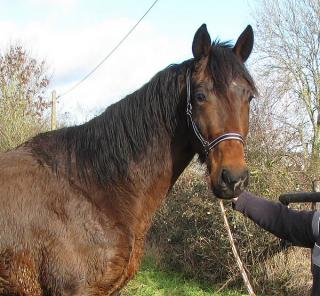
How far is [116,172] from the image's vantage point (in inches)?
144

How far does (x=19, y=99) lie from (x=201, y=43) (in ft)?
47.9

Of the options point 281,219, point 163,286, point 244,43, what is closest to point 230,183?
point 281,219

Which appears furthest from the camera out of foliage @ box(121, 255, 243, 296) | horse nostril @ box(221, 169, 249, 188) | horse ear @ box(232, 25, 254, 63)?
foliage @ box(121, 255, 243, 296)

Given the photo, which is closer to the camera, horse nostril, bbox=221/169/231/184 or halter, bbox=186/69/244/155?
horse nostril, bbox=221/169/231/184

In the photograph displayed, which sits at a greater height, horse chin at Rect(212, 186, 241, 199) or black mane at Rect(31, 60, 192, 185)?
black mane at Rect(31, 60, 192, 185)

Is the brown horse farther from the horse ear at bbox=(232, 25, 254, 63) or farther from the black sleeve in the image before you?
the black sleeve

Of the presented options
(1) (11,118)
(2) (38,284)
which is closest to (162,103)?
(2) (38,284)

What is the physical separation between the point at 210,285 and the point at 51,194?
482cm

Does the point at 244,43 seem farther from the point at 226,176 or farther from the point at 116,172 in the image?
the point at 116,172

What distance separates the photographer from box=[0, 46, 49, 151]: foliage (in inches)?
587

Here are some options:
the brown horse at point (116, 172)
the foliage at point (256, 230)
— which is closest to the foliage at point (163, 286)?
the foliage at point (256, 230)

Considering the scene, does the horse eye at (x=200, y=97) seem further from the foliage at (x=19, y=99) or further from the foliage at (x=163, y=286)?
the foliage at (x=19, y=99)

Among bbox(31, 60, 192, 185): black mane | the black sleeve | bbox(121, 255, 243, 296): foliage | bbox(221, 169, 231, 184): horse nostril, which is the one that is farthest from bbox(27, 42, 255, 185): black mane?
bbox(121, 255, 243, 296): foliage

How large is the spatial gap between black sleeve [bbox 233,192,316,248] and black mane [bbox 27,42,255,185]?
36.8 inches
